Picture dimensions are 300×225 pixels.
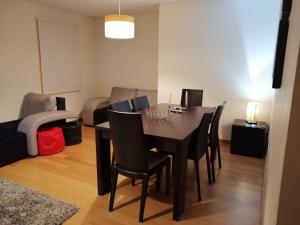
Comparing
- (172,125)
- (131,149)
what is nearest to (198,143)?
(172,125)

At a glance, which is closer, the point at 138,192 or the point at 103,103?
the point at 138,192

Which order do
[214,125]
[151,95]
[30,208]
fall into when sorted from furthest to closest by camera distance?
1. [151,95]
2. [214,125]
3. [30,208]

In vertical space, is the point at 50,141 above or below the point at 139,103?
below

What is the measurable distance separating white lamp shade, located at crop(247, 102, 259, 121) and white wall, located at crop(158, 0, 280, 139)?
110 millimetres

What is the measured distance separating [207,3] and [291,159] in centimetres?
386

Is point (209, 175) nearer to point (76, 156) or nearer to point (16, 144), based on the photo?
point (76, 156)

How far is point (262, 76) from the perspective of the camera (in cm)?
363

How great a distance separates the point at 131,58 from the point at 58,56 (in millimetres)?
1595

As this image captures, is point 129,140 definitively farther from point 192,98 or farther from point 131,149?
point 192,98

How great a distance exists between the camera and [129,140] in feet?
6.22

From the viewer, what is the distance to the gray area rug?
1.97 metres

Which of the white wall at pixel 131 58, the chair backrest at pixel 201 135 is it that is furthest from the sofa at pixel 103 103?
the chair backrest at pixel 201 135

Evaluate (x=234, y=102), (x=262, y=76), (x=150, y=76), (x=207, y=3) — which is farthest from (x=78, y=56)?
(x=262, y=76)

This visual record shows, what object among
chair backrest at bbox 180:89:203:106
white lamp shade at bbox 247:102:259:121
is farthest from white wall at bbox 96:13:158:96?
white lamp shade at bbox 247:102:259:121
